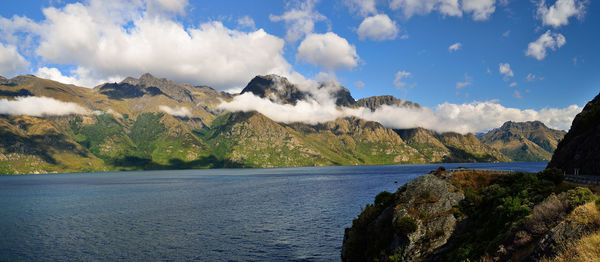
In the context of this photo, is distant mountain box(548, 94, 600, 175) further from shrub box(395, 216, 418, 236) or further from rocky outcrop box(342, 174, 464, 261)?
shrub box(395, 216, 418, 236)

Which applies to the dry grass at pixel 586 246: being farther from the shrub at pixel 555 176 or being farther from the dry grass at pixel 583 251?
the shrub at pixel 555 176

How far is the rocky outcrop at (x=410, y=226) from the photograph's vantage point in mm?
36312

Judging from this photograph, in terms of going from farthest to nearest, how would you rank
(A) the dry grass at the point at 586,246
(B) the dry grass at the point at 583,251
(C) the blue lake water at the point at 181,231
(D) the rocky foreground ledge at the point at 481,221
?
(C) the blue lake water at the point at 181,231
(D) the rocky foreground ledge at the point at 481,221
(A) the dry grass at the point at 586,246
(B) the dry grass at the point at 583,251

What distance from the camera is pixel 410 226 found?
37.0 m

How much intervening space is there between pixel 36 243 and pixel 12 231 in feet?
62.0

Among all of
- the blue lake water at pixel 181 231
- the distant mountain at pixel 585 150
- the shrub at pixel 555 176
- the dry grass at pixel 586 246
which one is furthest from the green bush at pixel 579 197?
the distant mountain at pixel 585 150

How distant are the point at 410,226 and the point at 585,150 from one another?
67285mm

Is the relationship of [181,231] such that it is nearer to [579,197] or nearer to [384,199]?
[384,199]

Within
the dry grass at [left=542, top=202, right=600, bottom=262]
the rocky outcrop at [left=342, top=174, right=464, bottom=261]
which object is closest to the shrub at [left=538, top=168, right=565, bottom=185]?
the rocky outcrop at [left=342, top=174, right=464, bottom=261]

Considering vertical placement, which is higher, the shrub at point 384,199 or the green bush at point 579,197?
the green bush at point 579,197

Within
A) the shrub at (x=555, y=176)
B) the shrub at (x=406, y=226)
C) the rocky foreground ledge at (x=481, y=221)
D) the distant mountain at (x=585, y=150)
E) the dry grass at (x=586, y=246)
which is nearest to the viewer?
the dry grass at (x=586, y=246)

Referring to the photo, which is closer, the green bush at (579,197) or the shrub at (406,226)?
the green bush at (579,197)

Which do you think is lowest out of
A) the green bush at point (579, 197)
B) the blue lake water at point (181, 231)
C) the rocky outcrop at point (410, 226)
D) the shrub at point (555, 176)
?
the blue lake water at point (181, 231)

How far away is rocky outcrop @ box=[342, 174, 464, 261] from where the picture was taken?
3631 cm
